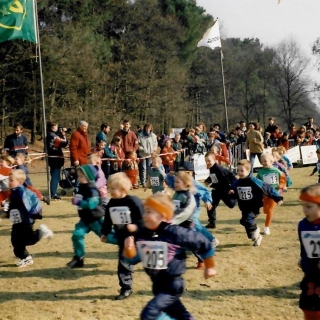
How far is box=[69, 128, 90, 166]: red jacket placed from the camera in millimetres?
12633

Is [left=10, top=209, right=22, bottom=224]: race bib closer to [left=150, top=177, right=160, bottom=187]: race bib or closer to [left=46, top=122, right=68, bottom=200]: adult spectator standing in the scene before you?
[left=150, top=177, right=160, bottom=187]: race bib

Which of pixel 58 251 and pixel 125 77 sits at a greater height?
pixel 125 77

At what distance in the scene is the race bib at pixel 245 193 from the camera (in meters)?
7.77

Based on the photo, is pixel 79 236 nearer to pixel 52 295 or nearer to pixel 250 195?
pixel 52 295

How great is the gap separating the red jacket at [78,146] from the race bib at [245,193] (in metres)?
6.09

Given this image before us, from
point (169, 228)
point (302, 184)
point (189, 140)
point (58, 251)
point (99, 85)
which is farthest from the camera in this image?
point (99, 85)

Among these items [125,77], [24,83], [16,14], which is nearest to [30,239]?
[16,14]

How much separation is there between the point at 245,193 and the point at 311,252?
3.68m

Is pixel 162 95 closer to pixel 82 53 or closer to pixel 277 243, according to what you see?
pixel 82 53

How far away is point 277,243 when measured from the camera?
26.2 ft

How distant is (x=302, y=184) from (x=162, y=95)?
2736 cm

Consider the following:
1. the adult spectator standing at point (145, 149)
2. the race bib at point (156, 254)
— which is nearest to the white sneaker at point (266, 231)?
the race bib at point (156, 254)

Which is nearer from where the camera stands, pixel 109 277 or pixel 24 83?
pixel 109 277

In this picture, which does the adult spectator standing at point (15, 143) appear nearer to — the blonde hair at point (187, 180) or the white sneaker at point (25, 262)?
the white sneaker at point (25, 262)
